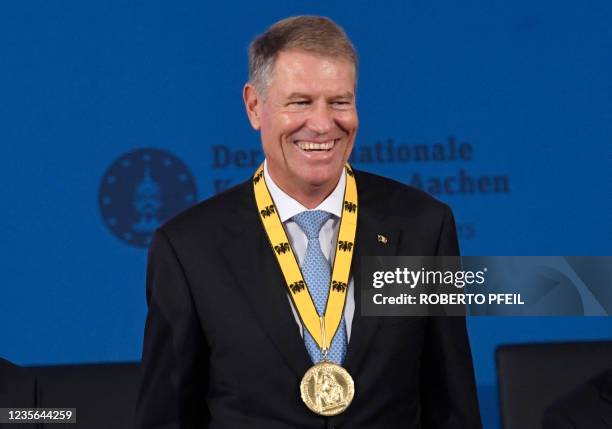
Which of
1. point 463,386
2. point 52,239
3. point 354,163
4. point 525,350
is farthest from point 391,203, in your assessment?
point 52,239

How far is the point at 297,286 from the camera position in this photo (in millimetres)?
2057

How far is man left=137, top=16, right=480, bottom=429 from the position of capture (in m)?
1.98

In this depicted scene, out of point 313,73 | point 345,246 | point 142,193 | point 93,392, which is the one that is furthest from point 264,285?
point 142,193

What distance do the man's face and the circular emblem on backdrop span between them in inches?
66.1

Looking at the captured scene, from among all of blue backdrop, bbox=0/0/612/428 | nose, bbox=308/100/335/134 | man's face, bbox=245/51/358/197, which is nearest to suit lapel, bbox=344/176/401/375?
man's face, bbox=245/51/358/197

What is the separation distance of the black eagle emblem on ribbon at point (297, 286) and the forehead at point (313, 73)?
36cm

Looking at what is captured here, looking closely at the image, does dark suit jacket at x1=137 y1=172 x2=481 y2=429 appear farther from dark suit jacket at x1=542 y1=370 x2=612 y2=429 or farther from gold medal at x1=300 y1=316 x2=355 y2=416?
dark suit jacket at x1=542 y1=370 x2=612 y2=429

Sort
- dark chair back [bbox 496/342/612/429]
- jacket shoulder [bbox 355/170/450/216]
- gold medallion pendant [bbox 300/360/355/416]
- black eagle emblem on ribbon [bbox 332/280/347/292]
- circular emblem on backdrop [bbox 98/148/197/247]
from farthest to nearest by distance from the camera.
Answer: circular emblem on backdrop [bbox 98/148/197/247] → dark chair back [bbox 496/342/612/429] → jacket shoulder [bbox 355/170/450/216] → black eagle emblem on ribbon [bbox 332/280/347/292] → gold medallion pendant [bbox 300/360/355/416]

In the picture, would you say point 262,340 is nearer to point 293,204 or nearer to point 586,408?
point 293,204

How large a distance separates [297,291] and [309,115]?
0.33 m

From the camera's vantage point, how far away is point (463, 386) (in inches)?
82.0

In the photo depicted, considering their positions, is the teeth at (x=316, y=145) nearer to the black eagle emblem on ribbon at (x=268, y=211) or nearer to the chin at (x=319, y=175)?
the chin at (x=319, y=175)

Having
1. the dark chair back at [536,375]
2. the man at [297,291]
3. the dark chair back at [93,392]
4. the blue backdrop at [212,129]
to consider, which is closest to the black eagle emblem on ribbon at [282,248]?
the man at [297,291]

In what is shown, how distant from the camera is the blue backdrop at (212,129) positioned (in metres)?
3.71
